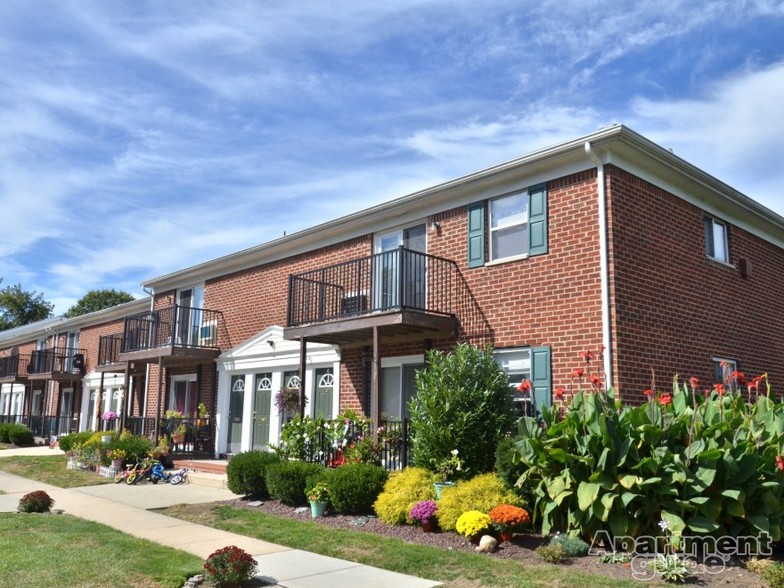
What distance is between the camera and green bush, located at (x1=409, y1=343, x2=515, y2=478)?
1006 cm

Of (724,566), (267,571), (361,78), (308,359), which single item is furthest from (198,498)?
(724,566)

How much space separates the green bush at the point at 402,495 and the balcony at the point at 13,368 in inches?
1110

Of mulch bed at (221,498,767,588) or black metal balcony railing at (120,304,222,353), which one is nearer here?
mulch bed at (221,498,767,588)

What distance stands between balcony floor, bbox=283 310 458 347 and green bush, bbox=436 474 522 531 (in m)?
3.59

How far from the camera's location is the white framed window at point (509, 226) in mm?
12117

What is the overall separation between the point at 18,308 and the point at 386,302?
64264 mm

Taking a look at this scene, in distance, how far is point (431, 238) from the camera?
13.6 metres

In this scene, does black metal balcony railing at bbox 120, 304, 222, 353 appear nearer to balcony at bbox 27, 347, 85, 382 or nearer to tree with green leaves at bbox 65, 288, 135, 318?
balcony at bbox 27, 347, 85, 382

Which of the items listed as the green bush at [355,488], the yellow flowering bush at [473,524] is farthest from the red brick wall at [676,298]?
the green bush at [355,488]

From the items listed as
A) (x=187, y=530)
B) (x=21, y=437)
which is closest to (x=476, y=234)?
(x=187, y=530)

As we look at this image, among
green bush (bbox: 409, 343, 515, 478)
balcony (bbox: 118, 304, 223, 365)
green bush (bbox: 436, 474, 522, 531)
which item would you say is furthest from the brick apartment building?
green bush (bbox: 436, 474, 522, 531)

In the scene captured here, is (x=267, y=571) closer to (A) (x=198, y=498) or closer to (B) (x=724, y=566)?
(B) (x=724, y=566)

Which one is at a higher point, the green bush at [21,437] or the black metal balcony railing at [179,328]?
the black metal balcony railing at [179,328]

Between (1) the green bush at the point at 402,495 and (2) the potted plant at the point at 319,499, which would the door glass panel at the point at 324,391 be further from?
(1) the green bush at the point at 402,495
